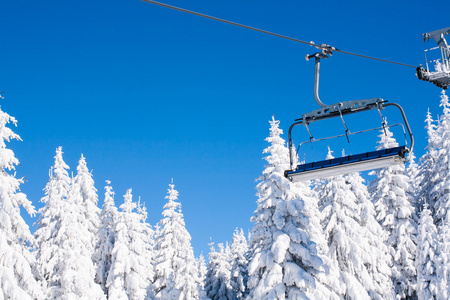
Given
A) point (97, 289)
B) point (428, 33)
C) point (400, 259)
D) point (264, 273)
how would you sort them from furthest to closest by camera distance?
point (400, 259) → point (97, 289) → point (264, 273) → point (428, 33)

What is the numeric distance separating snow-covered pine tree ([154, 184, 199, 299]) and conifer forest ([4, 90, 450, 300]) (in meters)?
0.10

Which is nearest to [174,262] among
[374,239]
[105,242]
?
[105,242]

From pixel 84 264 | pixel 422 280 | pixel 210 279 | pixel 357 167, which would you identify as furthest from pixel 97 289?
pixel 210 279

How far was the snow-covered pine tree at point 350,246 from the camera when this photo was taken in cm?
3041

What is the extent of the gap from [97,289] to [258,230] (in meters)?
10.6

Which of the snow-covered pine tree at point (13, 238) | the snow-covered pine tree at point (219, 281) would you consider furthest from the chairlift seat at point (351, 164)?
the snow-covered pine tree at point (219, 281)

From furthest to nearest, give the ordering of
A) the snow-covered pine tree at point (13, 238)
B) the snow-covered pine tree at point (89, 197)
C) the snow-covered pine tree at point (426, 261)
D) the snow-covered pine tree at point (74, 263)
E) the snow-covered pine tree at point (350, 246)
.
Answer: the snow-covered pine tree at point (89, 197)
the snow-covered pine tree at point (426, 261)
the snow-covered pine tree at point (350, 246)
the snow-covered pine tree at point (74, 263)
the snow-covered pine tree at point (13, 238)

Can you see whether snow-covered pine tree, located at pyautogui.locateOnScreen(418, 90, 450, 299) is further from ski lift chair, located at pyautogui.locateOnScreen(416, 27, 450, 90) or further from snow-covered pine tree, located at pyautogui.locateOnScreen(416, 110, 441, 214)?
ski lift chair, located at pyautogui.locateOnScreen(416, 27, 450, 90)

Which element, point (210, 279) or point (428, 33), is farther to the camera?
point (210, 279)

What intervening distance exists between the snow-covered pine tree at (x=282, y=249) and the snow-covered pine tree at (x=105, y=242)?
1810cm

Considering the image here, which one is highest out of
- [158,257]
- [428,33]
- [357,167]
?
[158,257]

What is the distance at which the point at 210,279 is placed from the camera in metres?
58.8

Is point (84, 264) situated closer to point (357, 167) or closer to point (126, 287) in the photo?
point (126, 287)

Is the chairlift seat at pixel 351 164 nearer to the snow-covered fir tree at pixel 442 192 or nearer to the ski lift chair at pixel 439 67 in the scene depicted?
the ski lift chair at pixel 439 67
